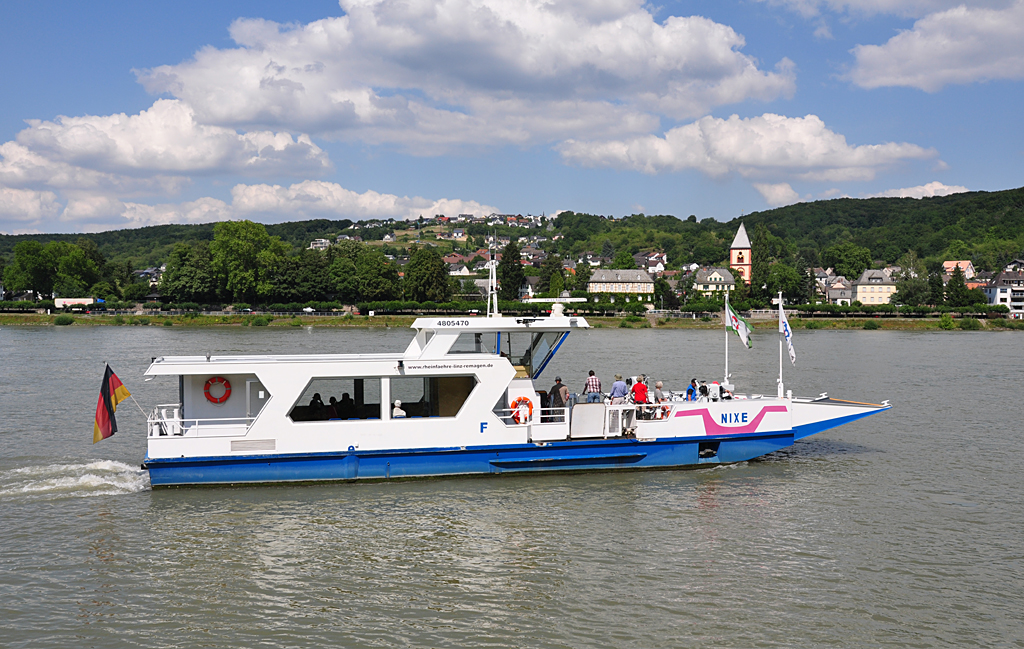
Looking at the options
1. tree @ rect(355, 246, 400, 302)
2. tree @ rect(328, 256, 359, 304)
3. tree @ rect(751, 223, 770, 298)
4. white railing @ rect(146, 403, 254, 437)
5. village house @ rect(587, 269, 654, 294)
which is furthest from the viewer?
village house @ rect(587, 269, 654, 294)

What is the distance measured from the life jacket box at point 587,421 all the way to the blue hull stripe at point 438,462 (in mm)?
190

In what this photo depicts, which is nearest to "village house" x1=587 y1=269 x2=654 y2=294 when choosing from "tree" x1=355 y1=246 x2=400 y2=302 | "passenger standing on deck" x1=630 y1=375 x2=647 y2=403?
"tree" x1=355 y1=246 x2=400 y2=302

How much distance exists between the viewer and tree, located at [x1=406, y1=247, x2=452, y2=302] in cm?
9725

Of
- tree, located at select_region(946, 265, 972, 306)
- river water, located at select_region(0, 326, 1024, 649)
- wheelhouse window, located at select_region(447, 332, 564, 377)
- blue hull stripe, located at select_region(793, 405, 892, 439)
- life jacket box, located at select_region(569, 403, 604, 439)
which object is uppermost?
tree, located at select_region(946, 265, 972, 306)

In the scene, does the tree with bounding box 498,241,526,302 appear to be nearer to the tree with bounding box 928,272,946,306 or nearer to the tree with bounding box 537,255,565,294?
the tree with bounding box 537,255,565,294

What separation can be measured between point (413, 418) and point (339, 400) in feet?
4.97

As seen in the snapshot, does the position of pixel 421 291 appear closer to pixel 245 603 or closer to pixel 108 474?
pixel 108 474

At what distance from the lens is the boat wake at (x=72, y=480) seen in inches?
578

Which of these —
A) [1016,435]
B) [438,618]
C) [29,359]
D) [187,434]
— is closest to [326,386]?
[187,434]

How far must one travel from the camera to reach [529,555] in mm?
11727

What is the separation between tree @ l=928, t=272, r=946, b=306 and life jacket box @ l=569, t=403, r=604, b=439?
334 feet

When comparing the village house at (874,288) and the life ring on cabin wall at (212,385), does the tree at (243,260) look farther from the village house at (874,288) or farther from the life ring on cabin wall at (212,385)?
the village house at (874,288)

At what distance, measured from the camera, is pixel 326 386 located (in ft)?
48.2

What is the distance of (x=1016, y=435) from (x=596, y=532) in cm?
1635
